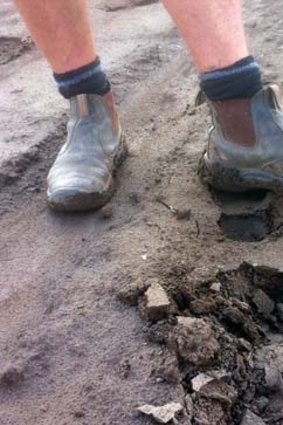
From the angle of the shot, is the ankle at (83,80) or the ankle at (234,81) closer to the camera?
the ankle at (234,81)

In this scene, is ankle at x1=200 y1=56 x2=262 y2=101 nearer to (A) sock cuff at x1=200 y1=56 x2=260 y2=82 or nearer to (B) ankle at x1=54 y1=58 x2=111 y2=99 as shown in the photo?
(A) sock cuff at x1=200 y1=56 x2=260 y2=82

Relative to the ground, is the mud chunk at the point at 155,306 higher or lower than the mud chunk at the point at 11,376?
lower

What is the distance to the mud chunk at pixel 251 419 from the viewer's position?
1627 millimetres

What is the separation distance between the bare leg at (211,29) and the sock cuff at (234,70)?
1 cm

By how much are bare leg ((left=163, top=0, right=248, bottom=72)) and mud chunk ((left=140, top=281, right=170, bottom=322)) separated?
66 centimetres

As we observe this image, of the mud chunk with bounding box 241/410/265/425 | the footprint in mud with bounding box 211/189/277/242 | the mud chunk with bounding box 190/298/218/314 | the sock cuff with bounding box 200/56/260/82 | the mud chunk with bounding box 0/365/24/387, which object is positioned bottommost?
the footprint in mud with bounding box 211/189/277/242

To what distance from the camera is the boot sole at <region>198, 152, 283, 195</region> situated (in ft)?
7.37

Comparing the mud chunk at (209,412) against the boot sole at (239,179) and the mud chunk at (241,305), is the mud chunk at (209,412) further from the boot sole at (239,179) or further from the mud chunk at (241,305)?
the boot sole at (239,179)

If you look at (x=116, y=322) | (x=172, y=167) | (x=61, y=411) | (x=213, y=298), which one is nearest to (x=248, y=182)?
(x=172, y=167)

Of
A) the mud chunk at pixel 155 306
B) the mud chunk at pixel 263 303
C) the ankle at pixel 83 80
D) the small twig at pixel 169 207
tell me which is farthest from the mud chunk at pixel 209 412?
the ankle at pixel 83 80

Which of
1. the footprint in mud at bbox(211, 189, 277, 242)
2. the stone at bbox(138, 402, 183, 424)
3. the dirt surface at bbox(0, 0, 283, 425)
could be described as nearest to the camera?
the stone at bbox(138, 402, 183, 424)

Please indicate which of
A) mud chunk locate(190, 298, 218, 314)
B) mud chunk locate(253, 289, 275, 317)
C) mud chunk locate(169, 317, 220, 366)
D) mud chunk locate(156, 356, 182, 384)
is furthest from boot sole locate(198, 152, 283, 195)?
mud chunk locate(156, 356, 182, 384)

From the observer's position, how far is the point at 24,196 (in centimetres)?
252

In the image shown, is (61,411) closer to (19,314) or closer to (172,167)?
(19,314)
